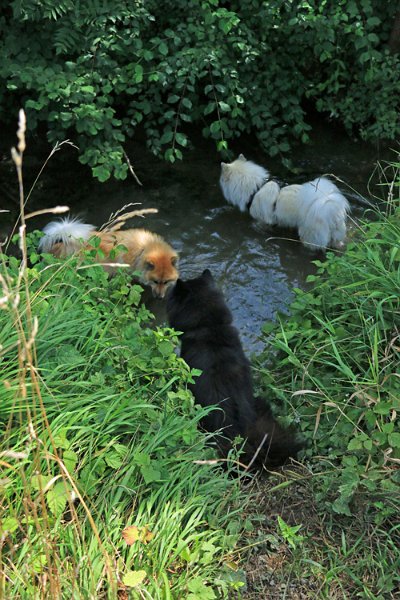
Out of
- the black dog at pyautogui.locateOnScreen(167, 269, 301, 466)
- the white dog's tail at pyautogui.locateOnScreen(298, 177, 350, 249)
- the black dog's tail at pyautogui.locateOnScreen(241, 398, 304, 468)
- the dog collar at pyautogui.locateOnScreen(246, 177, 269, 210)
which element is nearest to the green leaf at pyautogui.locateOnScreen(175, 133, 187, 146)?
the dog collar at pyautogui.locateOnScreen(246, 177, 269, 210)

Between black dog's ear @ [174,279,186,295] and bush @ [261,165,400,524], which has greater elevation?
black dog's ear @ [174,279,186,295]

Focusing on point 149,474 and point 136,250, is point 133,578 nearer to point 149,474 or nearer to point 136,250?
point 149,474

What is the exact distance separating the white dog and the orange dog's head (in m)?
1.07

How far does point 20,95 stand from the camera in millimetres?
6324

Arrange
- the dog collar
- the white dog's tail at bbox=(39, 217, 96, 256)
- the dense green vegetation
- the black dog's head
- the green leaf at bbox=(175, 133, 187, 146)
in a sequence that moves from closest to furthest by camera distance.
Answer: the black dog's head < the white dog's tail at bbox=(39, 217, 96, 256) < the dense green vegetation < the green leaf at bbox=(175, 133, 187, 146) < the dog collar

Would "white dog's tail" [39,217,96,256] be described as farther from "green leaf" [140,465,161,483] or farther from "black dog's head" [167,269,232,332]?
"green leaf" [140,465,161,483]

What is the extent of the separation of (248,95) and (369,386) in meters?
3.66

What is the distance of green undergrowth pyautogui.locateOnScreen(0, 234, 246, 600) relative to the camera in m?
2.38

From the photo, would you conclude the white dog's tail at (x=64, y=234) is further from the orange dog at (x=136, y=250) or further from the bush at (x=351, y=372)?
the bush at (x=351, y=372)

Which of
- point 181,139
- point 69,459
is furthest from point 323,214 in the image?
point 69,459

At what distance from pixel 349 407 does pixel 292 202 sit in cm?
259

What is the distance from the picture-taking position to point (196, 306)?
380 cm

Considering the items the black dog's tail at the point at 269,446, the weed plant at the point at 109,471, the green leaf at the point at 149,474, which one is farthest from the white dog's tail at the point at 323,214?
the green leaf at the point at 149,474

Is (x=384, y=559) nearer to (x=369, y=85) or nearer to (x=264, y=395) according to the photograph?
(x=264, y=395)
